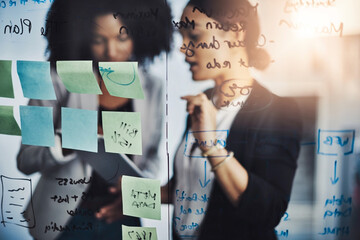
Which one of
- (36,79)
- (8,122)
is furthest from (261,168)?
(8,122)

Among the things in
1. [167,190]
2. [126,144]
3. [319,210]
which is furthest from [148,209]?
[319,210]

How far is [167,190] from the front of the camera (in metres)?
1.46

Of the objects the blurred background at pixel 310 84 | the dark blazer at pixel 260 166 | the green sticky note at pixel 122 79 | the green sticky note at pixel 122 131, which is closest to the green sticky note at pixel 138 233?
the blurred background at pixel 310 84

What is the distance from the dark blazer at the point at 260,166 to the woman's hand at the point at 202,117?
8 cm

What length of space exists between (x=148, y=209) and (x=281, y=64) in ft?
2.75

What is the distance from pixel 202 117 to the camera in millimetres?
1385

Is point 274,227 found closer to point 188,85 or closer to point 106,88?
point 188,85

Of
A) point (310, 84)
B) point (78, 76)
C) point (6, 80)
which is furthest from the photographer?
point (6, 80)

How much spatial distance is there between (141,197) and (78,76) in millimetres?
596

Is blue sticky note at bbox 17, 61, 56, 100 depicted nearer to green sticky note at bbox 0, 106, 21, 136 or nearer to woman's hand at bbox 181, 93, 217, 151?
green sticky note at bbox 0, 106, 21, 136

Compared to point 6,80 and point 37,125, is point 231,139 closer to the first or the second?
point 37,125

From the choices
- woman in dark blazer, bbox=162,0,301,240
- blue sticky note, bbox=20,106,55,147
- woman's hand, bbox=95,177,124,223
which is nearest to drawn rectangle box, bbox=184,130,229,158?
woman in dark blazer, bbox=162,0,301,240

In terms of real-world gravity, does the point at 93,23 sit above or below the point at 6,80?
above

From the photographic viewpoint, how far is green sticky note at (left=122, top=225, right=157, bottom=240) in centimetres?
152
